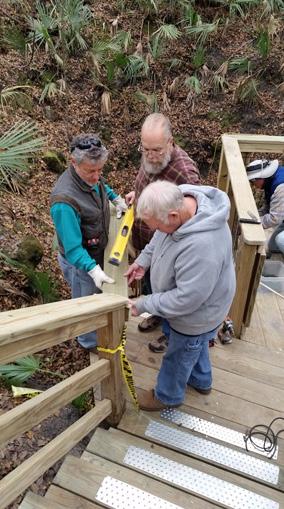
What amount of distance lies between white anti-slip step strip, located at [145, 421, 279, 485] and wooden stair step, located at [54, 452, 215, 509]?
27 cm

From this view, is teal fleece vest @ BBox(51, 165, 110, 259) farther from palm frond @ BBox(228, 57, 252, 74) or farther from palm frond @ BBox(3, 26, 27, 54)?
palm frond @ BBox(228, 57, 252, 74)

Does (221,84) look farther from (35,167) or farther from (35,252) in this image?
(35,252)

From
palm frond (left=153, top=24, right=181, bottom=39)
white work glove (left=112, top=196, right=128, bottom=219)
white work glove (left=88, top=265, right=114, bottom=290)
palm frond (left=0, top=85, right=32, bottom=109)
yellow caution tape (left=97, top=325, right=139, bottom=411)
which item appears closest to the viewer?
yellow caution tape (left=97, top=325, right=139, bottom=411)

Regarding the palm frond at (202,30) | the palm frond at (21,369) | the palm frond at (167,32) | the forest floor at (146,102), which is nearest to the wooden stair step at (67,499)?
the palm frond at (21,369)

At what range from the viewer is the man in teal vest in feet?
7.50

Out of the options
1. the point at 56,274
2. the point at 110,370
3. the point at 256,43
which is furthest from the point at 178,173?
the point at 256,43

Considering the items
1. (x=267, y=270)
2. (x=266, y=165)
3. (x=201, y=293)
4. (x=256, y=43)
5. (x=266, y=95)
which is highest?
(x=256, y=43)

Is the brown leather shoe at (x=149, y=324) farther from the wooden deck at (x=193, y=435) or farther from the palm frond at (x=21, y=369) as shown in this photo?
the palm frond at (x=21, y=369)

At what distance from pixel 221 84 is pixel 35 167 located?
4.46 meters

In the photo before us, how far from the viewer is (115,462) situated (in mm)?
2279

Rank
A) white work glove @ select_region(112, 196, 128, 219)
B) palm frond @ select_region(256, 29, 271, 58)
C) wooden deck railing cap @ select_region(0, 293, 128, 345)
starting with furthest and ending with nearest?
palm frond @ select_region(256, 29, 271, 58) → white work glove @ select_region(112, 196, 128, 219) → wooden deck railing cap @ select_region(0, 293, 128, 345)

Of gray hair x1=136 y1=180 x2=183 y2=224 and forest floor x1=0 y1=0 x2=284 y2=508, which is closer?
gray hair x1=136 y1=180 x2=183 y2=224

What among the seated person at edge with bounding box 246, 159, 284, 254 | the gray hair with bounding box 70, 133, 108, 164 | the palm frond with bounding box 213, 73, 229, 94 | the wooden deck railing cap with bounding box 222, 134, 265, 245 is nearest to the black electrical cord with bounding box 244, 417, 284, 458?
the wooden deck railing cap with bounding box 222, 134, 265, 245

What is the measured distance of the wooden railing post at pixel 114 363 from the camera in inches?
84.6
